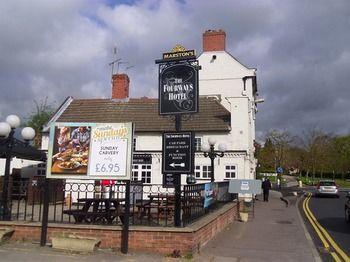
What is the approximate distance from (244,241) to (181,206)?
118 inches

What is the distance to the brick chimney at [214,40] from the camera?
37.7 meters

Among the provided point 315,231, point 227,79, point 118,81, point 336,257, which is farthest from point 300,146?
point 336,257

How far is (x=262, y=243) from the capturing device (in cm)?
1317

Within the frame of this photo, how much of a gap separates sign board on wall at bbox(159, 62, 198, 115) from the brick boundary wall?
2985 millimetres

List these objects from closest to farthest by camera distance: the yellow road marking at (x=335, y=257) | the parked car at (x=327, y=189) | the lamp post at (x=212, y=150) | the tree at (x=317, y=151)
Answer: the yellow road marking at (x=335, y=257), the lamp post at (x=212, y=150), the parked car at (x=327, y=189), the tree at (x=317, y=151)

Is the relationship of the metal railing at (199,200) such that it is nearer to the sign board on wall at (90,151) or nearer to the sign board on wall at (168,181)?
the sign board on wall at (168,181)

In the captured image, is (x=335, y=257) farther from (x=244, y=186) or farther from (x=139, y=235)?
(x=244, y=186)

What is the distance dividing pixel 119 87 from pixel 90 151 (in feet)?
87.7

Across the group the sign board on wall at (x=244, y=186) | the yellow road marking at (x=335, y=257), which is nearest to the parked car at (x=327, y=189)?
the sign board on wall at (x=244, y=186)

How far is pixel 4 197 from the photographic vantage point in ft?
40.0

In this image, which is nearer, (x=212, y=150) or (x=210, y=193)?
(x=210, y=193)

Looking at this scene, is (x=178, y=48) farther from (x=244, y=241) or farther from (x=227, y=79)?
(x=227, y=79)

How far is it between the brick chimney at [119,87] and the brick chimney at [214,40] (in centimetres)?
718

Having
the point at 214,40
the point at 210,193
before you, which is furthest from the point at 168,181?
the point at 214,40
